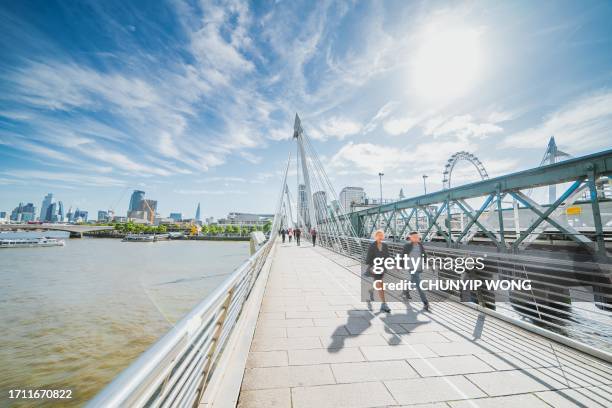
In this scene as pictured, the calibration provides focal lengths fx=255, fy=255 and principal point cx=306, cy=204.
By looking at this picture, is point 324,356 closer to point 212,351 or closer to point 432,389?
point 432,389

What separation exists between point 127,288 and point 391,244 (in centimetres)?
1791

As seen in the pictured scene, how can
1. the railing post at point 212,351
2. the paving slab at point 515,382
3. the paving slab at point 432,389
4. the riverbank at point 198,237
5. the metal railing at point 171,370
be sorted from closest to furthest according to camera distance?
1. the metal railing at point 171,370
2. the railing post at point 212,351
3. the paving slab at point 432,389
4. the paving slab at point 515,382
5. the riverbank at point 198,237

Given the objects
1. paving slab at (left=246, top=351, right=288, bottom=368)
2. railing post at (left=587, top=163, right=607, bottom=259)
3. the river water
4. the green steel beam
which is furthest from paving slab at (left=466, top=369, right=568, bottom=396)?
the river water

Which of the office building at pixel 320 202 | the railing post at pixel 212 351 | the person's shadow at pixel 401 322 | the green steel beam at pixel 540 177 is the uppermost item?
the office building at pixel 320 202

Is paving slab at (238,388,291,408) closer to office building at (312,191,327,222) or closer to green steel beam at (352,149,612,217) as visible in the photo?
green steel beam at (352,149,612,217)

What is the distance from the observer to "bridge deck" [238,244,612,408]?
2621 mm

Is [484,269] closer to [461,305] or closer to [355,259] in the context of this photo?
[461,305]

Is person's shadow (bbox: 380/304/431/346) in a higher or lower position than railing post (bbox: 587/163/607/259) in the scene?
lower

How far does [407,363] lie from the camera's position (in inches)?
129

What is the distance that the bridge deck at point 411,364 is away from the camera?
2621 millimetres

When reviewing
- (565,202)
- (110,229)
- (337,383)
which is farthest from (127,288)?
(110,229)

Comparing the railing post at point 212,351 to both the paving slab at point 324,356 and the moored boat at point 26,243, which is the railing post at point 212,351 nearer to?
the paving slab at point 324,356

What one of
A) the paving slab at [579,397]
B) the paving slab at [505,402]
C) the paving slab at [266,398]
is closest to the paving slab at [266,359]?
the paving slab at [266,398]

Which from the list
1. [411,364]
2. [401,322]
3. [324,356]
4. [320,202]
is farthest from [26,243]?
[411,364]
